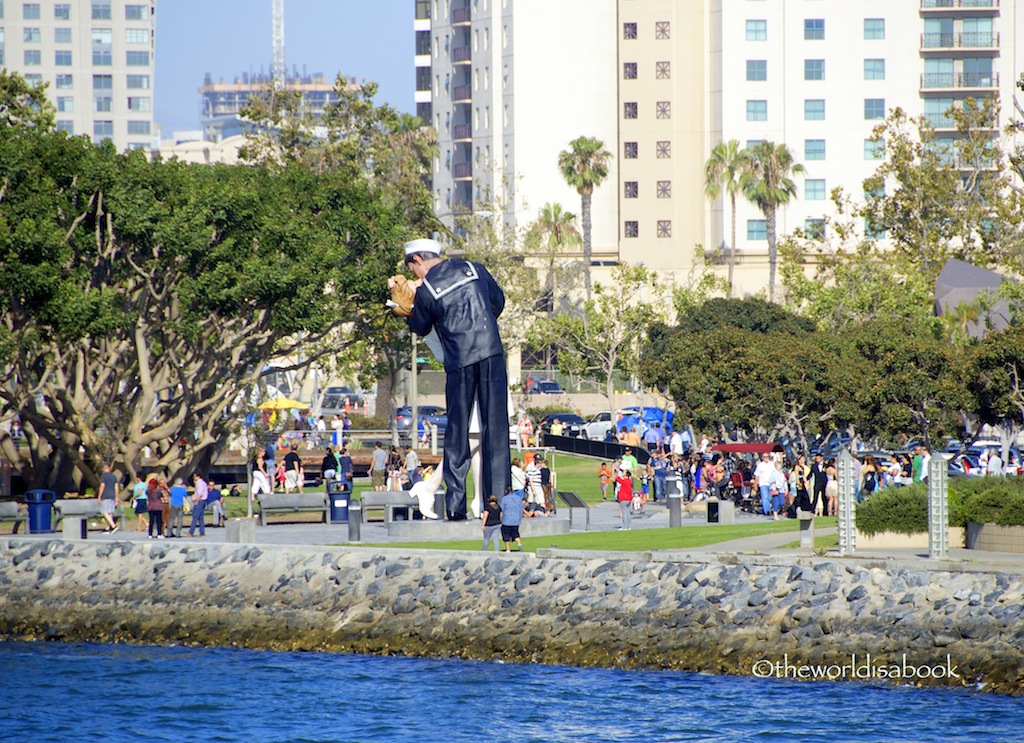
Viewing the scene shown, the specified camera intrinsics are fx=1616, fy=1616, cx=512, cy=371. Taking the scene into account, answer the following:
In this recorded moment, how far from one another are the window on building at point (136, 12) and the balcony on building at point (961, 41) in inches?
3465

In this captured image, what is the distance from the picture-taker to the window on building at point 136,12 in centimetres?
16050

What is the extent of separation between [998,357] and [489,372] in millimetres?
17832

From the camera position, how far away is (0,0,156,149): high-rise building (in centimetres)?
15725

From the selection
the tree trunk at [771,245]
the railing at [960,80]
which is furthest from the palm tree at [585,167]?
the railing at [960,80]

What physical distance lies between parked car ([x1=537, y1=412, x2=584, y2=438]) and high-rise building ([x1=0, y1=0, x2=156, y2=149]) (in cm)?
9834

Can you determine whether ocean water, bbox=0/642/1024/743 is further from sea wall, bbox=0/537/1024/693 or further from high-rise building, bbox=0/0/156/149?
high-rise building, bbox=0/0/156/149

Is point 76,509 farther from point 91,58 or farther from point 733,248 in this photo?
point 91,58

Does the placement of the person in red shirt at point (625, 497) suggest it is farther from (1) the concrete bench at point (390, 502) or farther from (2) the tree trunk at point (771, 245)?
(2) the tree trunk at point (771, 245)

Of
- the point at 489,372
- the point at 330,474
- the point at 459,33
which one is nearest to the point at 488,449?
the point at 489,372

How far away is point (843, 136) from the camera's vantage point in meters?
100

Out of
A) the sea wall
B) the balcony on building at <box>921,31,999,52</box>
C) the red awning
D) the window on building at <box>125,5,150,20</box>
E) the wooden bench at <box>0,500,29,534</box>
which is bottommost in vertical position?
the sea wall

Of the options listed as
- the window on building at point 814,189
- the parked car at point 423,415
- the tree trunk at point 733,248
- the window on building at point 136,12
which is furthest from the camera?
the window on building at point 136,12

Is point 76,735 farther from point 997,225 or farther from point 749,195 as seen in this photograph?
point 749,195

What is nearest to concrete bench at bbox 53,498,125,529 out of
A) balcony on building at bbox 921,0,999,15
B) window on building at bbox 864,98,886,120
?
window on building at bbox 864,98,886,120
